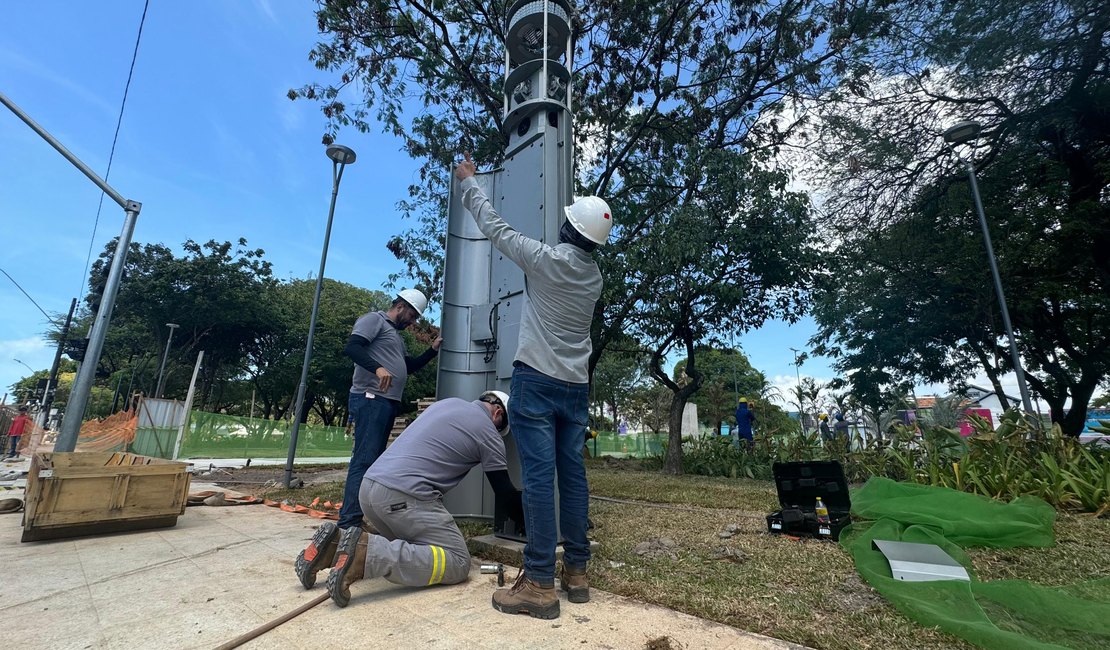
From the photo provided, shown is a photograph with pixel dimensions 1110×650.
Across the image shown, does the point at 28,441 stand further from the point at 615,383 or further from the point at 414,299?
the point at 615,383

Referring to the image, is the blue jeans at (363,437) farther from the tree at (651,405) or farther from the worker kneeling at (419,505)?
the tree at (651,405)

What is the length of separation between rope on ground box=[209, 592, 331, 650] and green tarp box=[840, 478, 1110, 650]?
2525 millimetres

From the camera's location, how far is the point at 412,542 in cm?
262

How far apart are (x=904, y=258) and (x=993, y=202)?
224 cm

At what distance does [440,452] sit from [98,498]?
3094 mm

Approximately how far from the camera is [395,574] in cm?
240

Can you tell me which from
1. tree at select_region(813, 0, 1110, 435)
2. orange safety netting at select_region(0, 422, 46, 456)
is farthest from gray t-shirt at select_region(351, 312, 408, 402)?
orange safety netting at select_region(0, 422, 46, 456)

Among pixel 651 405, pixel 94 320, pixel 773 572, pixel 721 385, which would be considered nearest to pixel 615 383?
pixel 651 405

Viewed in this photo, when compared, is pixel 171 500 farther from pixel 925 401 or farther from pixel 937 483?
pixel 925 401

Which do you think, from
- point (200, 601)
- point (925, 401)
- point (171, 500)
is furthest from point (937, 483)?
point (925, 401)

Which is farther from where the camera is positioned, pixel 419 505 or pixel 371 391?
pixel 371 391

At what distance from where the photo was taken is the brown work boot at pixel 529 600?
6.93 ft

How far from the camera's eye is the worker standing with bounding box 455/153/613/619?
89.1 inches

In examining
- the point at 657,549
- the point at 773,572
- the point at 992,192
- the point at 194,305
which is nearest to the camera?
the point at 773,572
